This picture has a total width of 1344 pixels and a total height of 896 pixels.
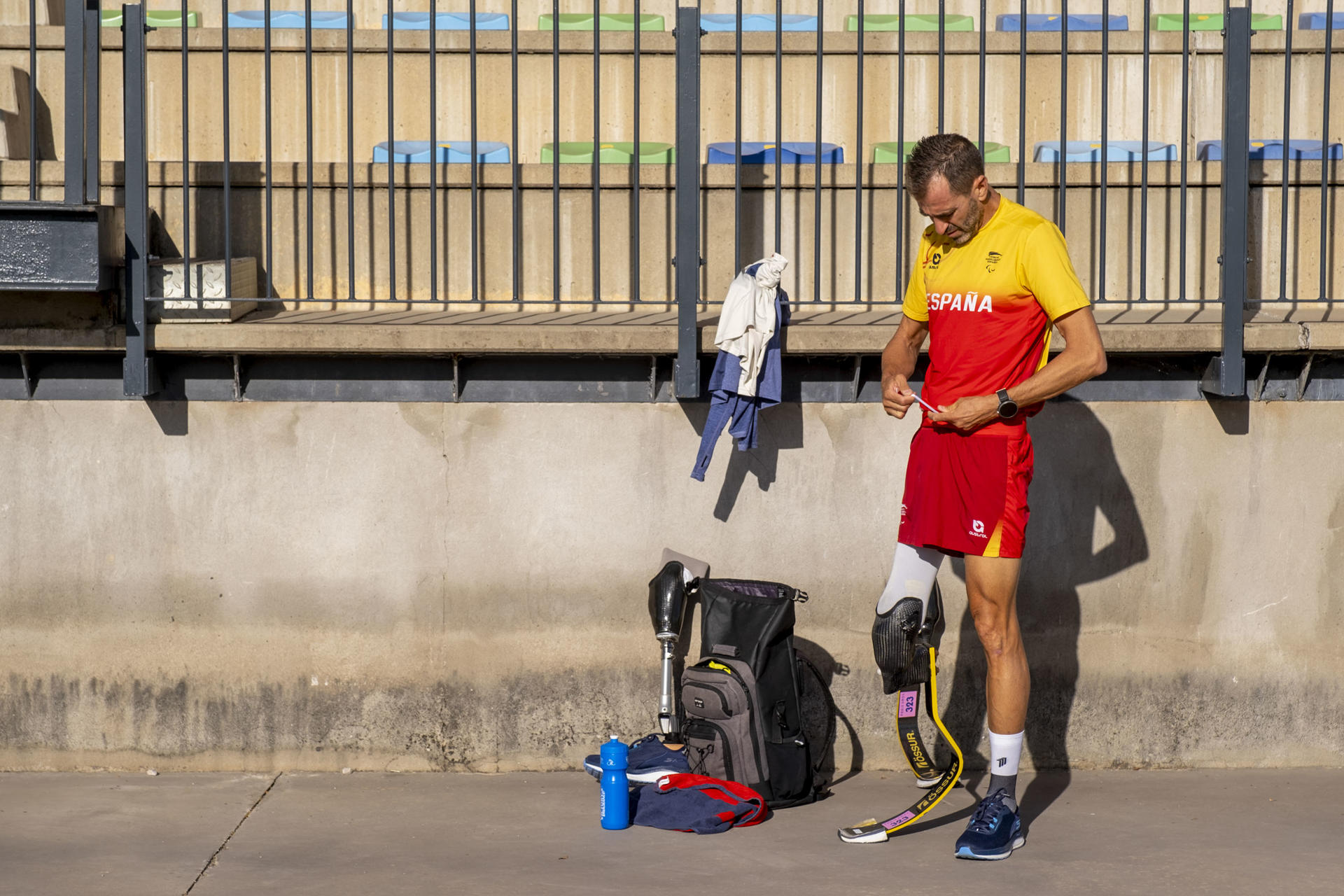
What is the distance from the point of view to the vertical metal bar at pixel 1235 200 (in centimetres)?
499

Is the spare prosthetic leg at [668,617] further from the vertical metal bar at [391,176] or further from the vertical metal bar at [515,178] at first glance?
the vertical metal bar at [391,176]

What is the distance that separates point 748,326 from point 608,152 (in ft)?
8.68

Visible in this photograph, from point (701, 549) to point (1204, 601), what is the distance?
196 cm

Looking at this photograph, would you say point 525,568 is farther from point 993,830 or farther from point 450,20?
point 450,20

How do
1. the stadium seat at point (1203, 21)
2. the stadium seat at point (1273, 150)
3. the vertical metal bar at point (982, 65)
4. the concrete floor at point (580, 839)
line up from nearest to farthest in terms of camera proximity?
the concrete floor at point (580, 839), the vertical metal bar at point (982, 65), the stadium seat at point (1273, 150), the stadium seat at point (1203, 21)

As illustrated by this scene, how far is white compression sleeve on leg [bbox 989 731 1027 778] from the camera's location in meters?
4.40

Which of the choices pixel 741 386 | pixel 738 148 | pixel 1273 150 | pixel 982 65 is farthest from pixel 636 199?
pixel 1273 150

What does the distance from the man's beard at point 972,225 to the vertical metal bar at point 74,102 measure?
3086 millimetres

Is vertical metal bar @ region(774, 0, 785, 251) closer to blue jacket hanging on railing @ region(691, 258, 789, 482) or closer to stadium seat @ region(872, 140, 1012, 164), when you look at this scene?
blue jacket hanging on railing @ region(691, 258, 789, 482)

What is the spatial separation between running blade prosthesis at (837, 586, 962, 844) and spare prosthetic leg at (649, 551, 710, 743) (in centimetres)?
80

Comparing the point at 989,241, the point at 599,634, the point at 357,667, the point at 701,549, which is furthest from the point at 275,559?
the point at 989,241

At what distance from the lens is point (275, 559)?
17.1ft

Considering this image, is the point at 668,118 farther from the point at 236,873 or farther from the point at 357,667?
the point at 236,873

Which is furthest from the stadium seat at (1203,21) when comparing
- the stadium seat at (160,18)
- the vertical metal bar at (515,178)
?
the stadium seat at (160,18)
